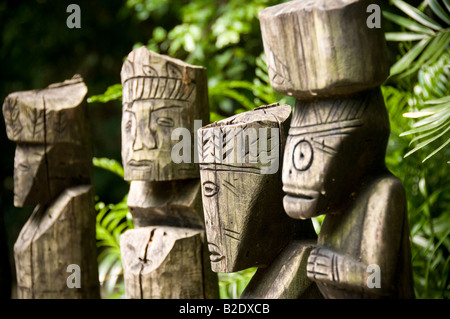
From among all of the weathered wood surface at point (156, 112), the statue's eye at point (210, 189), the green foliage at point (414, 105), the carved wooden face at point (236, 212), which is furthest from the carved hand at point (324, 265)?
the weathered wood surface at point (156, 112)

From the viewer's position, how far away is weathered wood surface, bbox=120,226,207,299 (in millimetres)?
2863

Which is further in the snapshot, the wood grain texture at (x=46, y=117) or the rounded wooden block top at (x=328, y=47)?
the wood grain texture at (x=46, y=117)

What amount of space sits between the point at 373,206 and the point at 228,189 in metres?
0.58

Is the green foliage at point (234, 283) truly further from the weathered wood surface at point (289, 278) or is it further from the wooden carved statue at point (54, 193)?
the weathered wood surface at point (289, 278)

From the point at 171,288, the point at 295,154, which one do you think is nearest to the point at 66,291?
the point at 171,288

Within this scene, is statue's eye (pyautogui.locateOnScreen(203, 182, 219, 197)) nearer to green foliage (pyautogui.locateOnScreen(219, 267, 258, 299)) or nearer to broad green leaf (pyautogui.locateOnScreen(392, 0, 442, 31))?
green foliage (pyautogui.locateOnScreen(219, 267, 258, 299))

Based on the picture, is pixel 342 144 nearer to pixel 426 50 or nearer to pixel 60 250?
pixel 426 50

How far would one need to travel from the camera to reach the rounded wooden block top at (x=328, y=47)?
1948mm

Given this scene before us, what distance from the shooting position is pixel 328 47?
6.43ft

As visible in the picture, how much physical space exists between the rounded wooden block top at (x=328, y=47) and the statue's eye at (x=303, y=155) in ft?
0.60

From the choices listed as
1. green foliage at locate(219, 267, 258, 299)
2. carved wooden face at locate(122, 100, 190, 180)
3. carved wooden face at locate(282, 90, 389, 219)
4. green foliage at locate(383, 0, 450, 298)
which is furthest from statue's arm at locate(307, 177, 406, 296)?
green foliage at locate(219, 267, 258, 299)

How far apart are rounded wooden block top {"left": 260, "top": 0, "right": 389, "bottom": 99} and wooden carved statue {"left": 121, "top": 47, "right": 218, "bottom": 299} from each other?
3.11 feet
